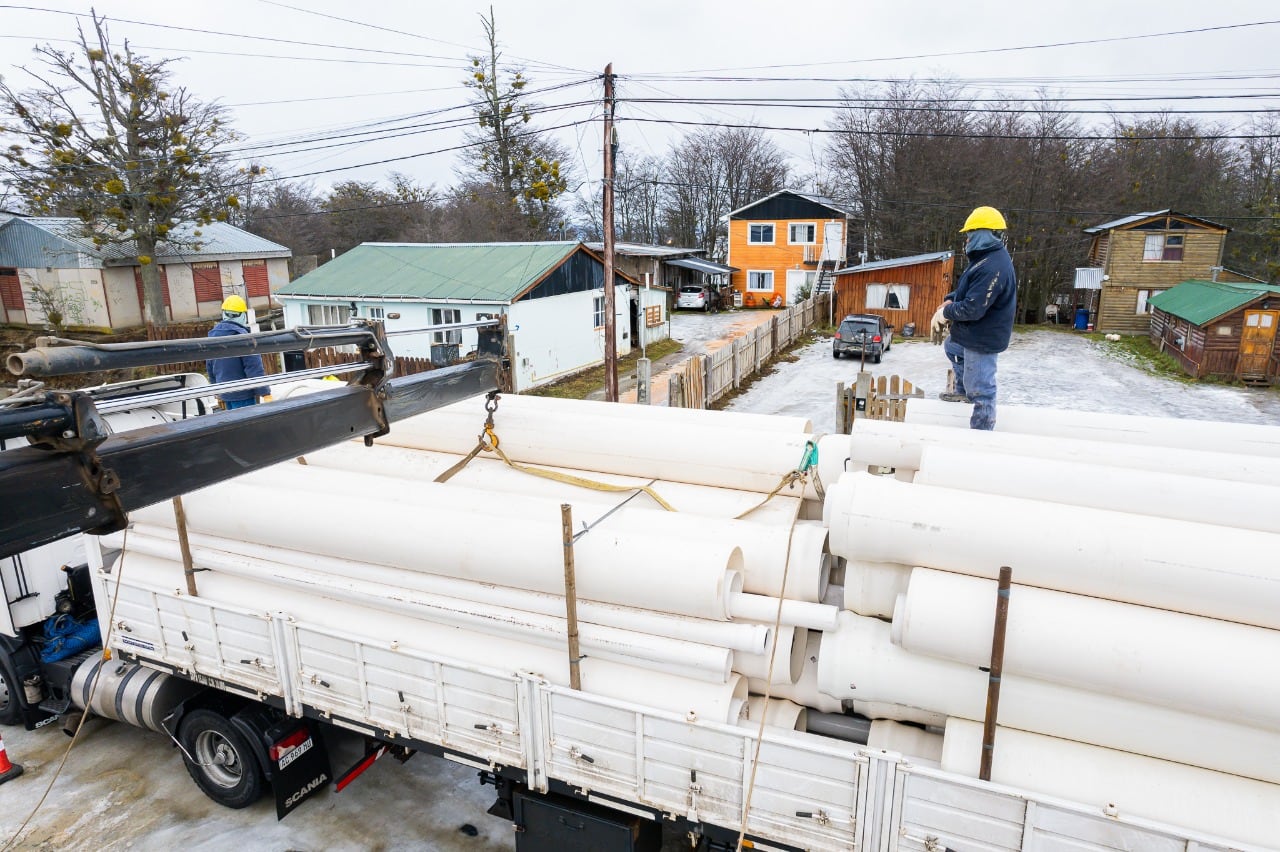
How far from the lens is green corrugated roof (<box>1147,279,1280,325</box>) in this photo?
20.4 metres

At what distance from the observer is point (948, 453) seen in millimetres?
5020

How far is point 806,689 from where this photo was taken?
15.8 ft

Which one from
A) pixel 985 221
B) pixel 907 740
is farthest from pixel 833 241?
pixel 907 740

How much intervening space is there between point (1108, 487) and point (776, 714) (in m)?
2.38

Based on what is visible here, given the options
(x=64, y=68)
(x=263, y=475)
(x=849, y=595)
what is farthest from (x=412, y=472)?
(x=64, y=68)

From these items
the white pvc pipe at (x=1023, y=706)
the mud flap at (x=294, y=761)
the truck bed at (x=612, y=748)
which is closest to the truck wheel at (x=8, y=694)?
the truck bed at (x=612, y=748)

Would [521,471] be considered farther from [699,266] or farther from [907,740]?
[699,266]

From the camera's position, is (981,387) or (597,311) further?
(597,311)

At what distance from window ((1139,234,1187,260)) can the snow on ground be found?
5365mm

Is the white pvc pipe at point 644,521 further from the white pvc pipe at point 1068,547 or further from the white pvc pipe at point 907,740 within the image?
the white pvc pipe at point 907,740

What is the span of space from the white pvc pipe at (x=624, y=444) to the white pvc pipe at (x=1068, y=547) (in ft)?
4.93

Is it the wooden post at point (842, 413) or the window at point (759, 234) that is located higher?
the window at point (759, 234)

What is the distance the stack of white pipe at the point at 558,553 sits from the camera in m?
4.64

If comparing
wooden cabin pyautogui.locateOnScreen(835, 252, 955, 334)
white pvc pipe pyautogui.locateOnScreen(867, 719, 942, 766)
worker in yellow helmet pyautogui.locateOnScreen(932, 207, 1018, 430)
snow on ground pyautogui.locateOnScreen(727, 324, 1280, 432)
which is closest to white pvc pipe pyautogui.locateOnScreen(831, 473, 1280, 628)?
white pvc pipe pyautogui.locateOnScreen(867, 719, 942, 766)
